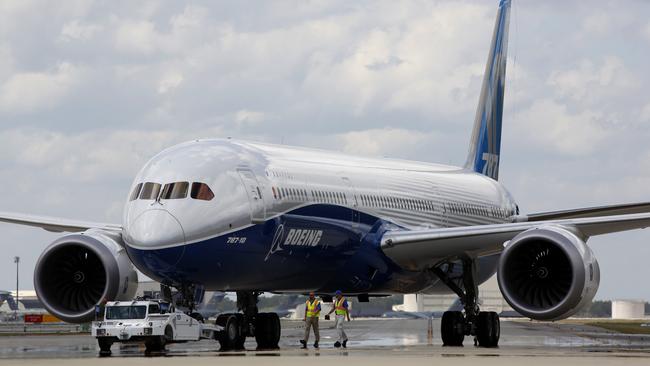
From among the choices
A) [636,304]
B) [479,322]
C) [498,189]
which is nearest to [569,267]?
[479,322]

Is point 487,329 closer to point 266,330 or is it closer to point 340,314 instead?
point 340,314

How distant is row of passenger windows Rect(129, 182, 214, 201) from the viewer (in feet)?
81.3

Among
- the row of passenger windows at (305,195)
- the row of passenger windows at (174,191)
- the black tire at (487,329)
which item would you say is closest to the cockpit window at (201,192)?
the row of passenger windows at (174,191)

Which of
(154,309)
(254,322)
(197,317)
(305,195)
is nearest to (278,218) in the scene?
(305,195)

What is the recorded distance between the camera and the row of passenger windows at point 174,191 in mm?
24766

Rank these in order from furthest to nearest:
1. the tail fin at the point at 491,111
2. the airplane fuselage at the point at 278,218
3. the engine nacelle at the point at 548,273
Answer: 1. the tail fin at the point at 491,111
2. the engine nacelle at the point at 548,273
3. the airplane fuselage at the point at 278,218

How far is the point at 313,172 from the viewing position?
1118 inches

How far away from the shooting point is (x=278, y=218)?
26312mm

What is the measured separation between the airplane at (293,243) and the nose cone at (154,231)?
0.08 feet

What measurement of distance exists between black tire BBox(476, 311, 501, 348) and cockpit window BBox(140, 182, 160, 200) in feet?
31.7

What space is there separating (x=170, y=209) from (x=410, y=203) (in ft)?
29.6

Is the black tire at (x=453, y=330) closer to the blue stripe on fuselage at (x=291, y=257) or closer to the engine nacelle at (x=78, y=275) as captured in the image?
the blue stripe on fuselage at (x=291, y=257)

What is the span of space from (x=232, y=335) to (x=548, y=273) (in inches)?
262

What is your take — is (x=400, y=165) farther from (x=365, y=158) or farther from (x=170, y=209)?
(x=170, y=209)
